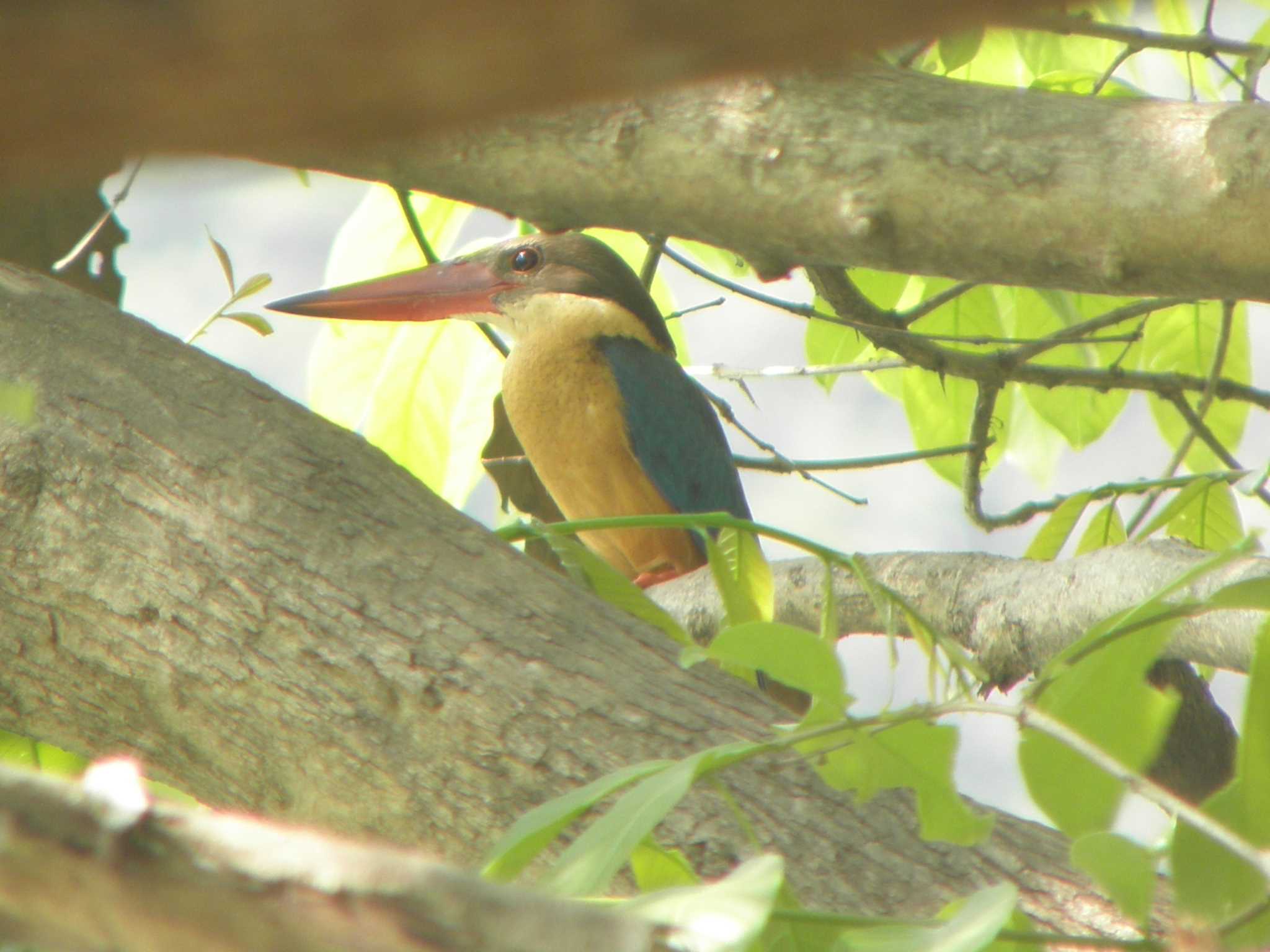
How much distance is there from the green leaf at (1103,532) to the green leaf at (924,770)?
908 millimetres

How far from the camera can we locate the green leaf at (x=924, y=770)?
949mm

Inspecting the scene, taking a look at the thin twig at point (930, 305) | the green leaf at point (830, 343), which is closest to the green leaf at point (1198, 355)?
the thin twig at point (930, 305)

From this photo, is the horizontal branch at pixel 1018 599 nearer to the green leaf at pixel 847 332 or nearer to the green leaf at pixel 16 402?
the green leaf at pixel 847 332

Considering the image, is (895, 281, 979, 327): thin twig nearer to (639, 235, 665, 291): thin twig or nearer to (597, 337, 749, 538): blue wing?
(639, 235, 665, 291): thin twig

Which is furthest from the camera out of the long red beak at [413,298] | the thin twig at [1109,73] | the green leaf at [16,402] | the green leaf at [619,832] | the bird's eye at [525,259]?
the bird's eye at [525,259]

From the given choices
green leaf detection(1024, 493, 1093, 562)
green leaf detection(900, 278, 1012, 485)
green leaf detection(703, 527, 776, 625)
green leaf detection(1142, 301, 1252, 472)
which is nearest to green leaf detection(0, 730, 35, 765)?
green leaf detection(703, 527, 776, 625)

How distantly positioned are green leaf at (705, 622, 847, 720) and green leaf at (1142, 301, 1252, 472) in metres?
1.97

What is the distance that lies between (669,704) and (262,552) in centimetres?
45

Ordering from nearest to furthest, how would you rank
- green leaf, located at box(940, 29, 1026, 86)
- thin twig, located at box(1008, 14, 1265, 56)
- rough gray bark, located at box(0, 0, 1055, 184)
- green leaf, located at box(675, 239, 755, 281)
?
rough gray bark, located at box(0, 0, 1055, 184)
thin twig, located at box(1008, 14, 1265, 56)
green leaf, located at box(675, 239, 755, 281)
green leaf, located at box(940, 29, 1026, 86)

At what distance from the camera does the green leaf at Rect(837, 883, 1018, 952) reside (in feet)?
2.03

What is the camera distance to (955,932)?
0.64 meters

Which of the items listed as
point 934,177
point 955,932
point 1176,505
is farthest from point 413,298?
point 955,932

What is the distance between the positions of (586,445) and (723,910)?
2927 mm

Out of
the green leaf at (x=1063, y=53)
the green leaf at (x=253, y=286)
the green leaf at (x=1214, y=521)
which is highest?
the green leaf at (x=1063, y=53)
